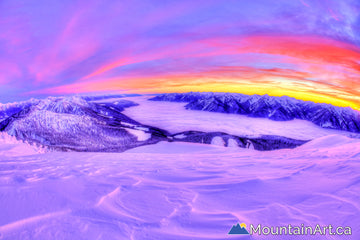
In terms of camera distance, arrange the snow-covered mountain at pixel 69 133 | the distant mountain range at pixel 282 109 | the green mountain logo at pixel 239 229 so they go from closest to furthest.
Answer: the green mountain logo at pixel 239 229 < the snow-covered mountain at pixel 69 133 < the distant mountain range at pixel 282 109

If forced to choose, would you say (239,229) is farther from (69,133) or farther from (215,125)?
(215,125)

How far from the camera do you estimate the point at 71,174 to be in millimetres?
4449

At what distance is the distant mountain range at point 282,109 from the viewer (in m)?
83.7

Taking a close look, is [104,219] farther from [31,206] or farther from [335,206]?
[335,206]

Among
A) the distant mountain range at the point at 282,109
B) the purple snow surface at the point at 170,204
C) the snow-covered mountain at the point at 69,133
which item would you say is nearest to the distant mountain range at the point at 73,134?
the snow-covered mountain at the point at 69,133

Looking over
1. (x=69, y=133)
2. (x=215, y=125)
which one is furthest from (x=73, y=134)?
(x=215, y=125)

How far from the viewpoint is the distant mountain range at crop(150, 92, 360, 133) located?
83706 mm

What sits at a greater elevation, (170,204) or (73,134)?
(73,134)

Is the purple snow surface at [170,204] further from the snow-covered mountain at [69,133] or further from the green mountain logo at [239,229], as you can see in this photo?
the snow-covered mountain at [69,133]

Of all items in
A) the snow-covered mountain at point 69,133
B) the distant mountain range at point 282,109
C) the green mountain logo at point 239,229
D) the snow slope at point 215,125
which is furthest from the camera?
the distant mountain range at point 282,109

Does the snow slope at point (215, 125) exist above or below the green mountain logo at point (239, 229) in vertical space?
above

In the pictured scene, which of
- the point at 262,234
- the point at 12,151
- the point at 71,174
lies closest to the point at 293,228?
the point at 262,234

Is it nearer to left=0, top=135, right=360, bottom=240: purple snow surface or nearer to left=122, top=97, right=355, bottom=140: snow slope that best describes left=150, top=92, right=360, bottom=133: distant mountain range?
left=122, top=97, right=355, bottom=140: snow slope

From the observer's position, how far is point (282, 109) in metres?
91.6
